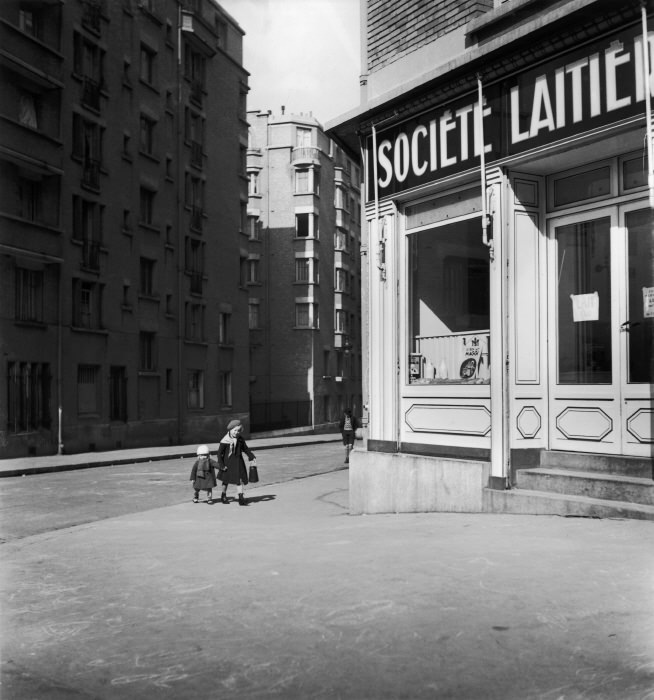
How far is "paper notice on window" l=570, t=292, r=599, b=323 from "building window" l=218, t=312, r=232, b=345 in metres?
32.8

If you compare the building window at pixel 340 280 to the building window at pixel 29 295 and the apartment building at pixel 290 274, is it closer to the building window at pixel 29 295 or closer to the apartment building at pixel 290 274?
the apartment building at pixel 290 274

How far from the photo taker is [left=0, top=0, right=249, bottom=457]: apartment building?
28.5 meters

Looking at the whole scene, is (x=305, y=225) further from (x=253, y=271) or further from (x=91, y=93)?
(x=91, y=93)

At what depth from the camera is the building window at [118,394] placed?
33.2 metres

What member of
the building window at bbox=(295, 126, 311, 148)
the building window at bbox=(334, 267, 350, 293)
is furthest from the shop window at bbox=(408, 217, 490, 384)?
the building window at bbox=(334, 267, 350, 293)

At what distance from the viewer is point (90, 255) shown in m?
31.9

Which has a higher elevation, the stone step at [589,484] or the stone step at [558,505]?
the stone step at [589,484]

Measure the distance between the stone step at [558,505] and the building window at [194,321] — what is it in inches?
1183

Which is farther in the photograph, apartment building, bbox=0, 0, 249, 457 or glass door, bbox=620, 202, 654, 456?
apartment building, bbox=0, 0, 249, 457

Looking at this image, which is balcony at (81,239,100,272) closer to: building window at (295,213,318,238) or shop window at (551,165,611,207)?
shop window at (551,165,611,207)

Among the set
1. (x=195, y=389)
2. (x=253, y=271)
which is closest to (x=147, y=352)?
(x=195, y=389)

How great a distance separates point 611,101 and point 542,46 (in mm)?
1230

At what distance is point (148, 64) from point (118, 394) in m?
14.3

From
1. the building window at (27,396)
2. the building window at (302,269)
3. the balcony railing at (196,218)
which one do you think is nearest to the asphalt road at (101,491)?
the building window at (27,396)
